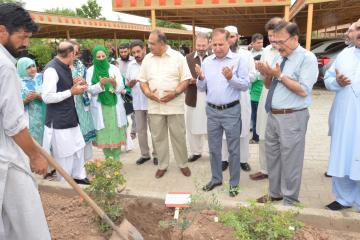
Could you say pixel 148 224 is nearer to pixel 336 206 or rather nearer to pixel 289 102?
pixel 289 102

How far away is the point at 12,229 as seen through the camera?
7.36ft

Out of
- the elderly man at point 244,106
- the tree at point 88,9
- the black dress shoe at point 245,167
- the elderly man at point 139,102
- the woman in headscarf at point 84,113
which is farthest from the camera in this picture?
the tree at point 88,9

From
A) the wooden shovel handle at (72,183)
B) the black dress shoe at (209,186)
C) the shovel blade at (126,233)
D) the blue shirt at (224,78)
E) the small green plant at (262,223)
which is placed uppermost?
the blue shirt at (224,78)

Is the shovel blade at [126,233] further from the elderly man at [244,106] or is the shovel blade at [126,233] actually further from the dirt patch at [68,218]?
the elderly man at [244,106]

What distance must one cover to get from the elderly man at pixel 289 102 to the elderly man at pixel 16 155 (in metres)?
2.13

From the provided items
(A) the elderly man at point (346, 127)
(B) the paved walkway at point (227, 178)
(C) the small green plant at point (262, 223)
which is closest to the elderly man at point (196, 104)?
(B) the paved walkway at point (227, 178)

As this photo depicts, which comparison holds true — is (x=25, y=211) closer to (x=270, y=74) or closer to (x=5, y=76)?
(x=5, y=76)

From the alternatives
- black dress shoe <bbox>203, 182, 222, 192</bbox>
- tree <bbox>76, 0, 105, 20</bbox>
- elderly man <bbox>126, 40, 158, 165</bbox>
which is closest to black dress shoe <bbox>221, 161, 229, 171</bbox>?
black dress shoe <bbox>203, 182, 222, 192</bbox>

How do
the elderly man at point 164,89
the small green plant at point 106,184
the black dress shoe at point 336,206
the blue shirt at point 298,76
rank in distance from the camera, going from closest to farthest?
the small green plant at point 106,184
the blue shirt at point 298,76
the black dress shoe at point 336,206
the elderly man at point 164,89

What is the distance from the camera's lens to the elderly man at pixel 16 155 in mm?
2025

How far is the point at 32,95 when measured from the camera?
4.45 meters

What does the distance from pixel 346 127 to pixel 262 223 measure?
4.66 feet

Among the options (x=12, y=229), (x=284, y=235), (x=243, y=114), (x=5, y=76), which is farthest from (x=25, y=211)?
(x=243, y=114)

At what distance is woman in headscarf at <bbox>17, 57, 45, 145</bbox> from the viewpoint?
14.6ft
